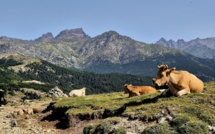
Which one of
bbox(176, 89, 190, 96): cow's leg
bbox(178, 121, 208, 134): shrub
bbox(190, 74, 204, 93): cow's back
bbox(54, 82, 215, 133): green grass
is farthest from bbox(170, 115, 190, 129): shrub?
bbox(190, 74, 204, 93): cow's back

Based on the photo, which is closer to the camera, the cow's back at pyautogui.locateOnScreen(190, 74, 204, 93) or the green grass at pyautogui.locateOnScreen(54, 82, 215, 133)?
the green grass at pyautogui.locateOnScreen(54, 82, 215, 133)

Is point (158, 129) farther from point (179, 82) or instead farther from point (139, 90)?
point (139, 90)

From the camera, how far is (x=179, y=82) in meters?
25.3

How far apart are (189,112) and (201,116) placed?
1.01 metres

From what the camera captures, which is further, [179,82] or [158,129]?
[179,82]

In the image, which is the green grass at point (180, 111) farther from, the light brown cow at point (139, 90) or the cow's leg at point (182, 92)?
the light brown cow at point (139, 90)

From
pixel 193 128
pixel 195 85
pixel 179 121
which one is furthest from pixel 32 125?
pixel 193 128

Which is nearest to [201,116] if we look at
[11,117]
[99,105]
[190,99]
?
[190,99]

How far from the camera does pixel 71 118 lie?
30375 millimetres

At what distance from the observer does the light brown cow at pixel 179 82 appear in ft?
83.0

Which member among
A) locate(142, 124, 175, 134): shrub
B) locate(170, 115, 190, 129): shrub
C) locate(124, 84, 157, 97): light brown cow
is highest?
locate(124, 84, 157, 97): light brown cow

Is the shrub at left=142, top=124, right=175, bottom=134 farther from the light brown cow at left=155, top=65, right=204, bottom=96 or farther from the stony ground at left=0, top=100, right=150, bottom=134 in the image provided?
the light brown cow at left=155, top=65, right=204, bottom=96

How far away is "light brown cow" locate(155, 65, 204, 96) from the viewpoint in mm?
25312

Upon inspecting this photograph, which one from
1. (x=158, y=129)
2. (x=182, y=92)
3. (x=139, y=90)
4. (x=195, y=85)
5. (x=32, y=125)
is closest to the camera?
(x=158, y=129)
